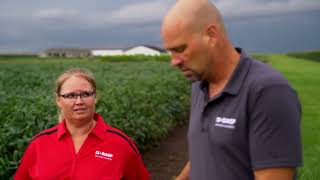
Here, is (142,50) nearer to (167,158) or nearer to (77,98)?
(167,158)

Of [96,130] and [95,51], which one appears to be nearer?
[96,130]

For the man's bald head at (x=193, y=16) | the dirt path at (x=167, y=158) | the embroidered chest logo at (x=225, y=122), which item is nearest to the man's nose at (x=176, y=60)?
the man's bald head at (x=193, y=16)

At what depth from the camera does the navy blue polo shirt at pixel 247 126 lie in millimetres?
2057

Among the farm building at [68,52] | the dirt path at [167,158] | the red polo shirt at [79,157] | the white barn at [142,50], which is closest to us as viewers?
the red polo shirt at [79,157]

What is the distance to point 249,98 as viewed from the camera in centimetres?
215

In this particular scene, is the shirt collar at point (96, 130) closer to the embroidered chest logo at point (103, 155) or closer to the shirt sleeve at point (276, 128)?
the embroidered chest logo at point (103, 155)

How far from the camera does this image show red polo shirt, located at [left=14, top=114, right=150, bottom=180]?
10.8ft

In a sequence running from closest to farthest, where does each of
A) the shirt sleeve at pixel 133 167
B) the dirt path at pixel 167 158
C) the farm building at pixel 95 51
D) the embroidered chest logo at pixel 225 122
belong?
the embroidered chest logo at pixel 225 122
the shirt sleeve at pixel 133 167
the dirt path at pixel 167 158
the farm building at pixel 95 51

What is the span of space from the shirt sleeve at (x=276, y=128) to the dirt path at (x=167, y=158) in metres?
5.99

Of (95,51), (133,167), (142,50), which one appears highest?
(133,167)

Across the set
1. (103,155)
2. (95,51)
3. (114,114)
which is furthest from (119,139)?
(95,51)

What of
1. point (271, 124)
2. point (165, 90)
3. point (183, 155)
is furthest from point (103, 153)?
point (165, 90)

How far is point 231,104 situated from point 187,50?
29cm

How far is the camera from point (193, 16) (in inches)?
87.1
